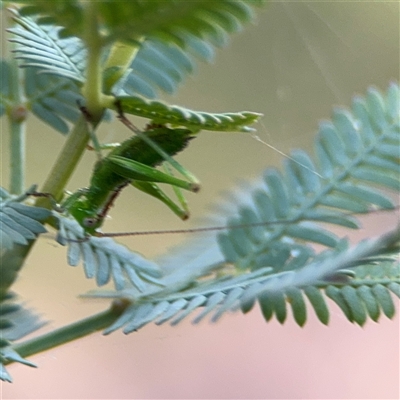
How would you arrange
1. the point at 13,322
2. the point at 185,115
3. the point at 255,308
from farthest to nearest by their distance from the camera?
the point at 255,308, the point at 13,322, the point at 185,115

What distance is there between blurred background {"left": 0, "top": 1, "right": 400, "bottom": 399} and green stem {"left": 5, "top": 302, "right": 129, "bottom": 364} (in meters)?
0.15

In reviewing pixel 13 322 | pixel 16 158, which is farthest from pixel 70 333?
pixel 16 158

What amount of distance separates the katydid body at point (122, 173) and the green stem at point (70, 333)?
8 cm

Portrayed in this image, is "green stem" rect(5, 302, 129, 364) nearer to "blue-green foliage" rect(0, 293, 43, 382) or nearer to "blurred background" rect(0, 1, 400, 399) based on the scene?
"blue-green foliage" rect(0, 293, 43, 382)

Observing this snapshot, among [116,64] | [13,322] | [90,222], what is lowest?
[13,322]

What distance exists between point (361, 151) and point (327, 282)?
0.18 meters

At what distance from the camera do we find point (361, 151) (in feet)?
1.52

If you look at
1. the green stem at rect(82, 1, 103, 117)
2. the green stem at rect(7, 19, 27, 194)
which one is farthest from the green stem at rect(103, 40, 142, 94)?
the green stem at rect(7, 19, 27, 194)

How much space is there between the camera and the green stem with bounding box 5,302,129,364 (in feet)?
1.26

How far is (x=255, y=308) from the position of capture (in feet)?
2.28

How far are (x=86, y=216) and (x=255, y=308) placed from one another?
35cm

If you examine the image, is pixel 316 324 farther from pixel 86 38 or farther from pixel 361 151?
pixel 86 38

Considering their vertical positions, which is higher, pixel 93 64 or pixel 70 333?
pixel 93 64

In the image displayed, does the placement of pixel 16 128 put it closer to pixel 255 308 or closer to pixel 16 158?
pixel 16 158
